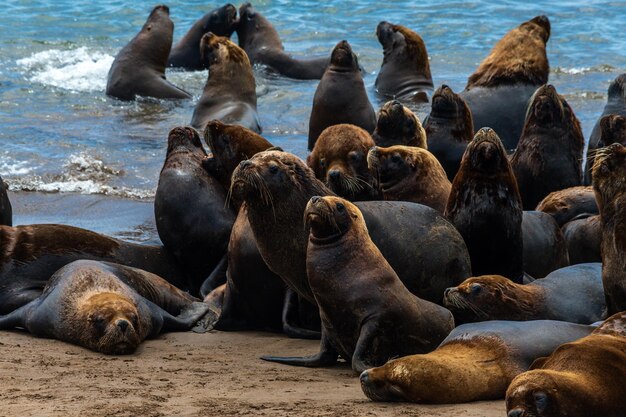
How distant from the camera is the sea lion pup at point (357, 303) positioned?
6.65m

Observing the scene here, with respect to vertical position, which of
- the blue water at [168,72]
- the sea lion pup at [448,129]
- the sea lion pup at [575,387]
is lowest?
the blue water at [168,72]

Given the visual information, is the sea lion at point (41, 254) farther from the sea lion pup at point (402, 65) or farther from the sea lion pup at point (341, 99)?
the sea lion pup at point (402, 65)

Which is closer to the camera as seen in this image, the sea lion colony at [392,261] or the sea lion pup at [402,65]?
the sea lion colony at [392,261]

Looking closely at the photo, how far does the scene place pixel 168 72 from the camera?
1977 cm

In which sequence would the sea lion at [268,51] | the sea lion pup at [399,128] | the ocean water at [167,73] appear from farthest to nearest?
the sea lion at [268,51] < the ocean water at [167,73] < the sea lion pup at [399,128]

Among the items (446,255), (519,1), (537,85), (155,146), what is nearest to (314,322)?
(446,255)

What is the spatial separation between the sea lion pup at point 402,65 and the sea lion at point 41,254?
26.5 ft

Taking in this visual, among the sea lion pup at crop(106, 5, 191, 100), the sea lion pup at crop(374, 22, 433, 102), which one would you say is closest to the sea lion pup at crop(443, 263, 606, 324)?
the sea lion pup at crop(374, 22, 433, 102)

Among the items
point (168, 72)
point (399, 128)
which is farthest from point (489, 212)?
point (168, 72)

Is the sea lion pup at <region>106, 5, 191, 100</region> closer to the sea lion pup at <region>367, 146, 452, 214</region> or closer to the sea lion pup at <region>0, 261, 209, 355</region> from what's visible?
the sea lion pup at <region>367, 146, 452, 214</region>

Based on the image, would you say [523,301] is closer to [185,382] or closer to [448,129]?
[185,382]

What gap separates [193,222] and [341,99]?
4.16 metres

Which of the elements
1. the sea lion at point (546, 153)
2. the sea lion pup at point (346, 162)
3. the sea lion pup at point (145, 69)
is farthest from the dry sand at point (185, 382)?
the sea lion pup at point (145, 69)

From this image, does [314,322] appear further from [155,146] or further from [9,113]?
[9,113]
